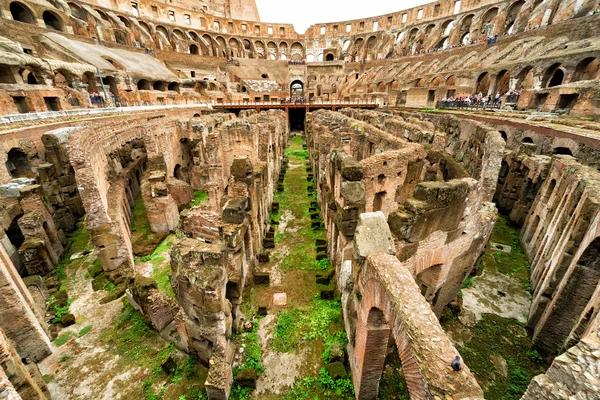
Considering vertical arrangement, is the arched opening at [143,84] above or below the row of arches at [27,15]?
below

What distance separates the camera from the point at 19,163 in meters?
11.5

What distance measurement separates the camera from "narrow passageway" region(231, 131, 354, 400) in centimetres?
541

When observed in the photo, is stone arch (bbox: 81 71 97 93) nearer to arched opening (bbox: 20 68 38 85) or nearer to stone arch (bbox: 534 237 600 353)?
arched opening (bbox: 20 68 38 85)

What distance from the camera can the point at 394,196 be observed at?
855 cm

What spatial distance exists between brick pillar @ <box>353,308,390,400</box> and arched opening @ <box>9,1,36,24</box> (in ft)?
164

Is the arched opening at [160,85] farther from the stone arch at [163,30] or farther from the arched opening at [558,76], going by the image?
the arched opening at [558,76]

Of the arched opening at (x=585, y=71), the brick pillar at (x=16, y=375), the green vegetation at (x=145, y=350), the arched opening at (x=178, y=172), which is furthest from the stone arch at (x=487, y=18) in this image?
the brick pillar at (x=16, y=375)

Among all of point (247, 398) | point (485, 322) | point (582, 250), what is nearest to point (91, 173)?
point (247, 398)

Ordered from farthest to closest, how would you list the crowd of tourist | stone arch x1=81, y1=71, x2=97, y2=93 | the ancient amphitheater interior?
stone arch x1=81, y1=71, x2=97, y2=93 → the crowd of tourist → the ancient amphitheater interior

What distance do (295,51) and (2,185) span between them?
6801 cm

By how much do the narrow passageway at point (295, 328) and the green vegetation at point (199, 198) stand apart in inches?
206

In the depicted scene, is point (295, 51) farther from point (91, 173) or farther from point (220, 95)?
point (91, 173)

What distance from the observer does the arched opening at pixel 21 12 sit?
31.2 meters

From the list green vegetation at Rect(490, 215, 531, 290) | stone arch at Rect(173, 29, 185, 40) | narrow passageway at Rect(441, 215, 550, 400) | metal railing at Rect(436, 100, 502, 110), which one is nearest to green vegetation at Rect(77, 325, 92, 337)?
narrow passageway at Rect(441, 215, 550, 400)
